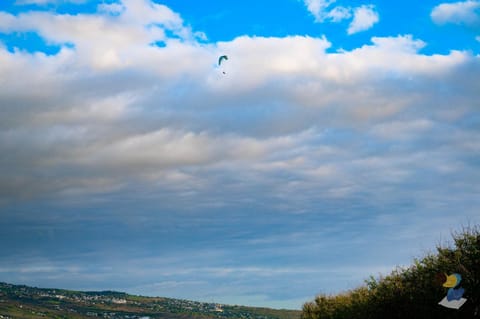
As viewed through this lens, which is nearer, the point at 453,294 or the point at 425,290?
the point at 453,294

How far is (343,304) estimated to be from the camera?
292ft

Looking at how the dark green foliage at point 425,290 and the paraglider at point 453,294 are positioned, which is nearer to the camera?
the paraglider at point 453,294

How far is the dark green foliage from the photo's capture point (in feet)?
188

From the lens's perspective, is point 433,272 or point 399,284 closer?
point 433,272

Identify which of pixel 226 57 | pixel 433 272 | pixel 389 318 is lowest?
pixel 389 318

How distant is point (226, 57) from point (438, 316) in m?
40.5

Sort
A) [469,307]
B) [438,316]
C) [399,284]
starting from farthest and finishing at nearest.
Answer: [399,284], [438,316], [469,307]

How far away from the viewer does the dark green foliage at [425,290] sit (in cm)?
5725

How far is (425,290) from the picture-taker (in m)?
63.6

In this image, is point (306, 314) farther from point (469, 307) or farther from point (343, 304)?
point (469, 307)

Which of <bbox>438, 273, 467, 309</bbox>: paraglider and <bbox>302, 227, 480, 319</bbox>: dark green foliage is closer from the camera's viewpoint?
<bbox>438, 273, 467, 309</bbox>: paraglider

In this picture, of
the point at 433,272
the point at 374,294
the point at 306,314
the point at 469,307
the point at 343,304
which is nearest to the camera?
the point at 469,307

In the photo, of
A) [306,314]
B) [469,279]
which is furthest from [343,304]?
[469,279]

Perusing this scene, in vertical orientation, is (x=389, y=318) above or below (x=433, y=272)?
below
